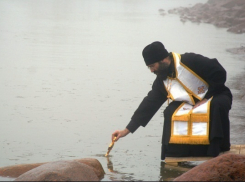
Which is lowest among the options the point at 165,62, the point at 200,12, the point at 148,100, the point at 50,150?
the point at 50,150

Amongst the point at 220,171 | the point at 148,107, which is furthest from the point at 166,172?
the point at 220,171

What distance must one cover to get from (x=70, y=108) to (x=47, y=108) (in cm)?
36

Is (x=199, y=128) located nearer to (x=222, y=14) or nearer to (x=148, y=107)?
(x=148, y=107)

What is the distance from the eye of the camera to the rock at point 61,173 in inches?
187

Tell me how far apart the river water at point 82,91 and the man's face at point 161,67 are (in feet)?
3.21

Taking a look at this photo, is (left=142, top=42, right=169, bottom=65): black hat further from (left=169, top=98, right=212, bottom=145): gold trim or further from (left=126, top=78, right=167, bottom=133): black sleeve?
(left=169, top=98, right=212, bottom=145): gold trim

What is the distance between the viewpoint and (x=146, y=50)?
226 inches

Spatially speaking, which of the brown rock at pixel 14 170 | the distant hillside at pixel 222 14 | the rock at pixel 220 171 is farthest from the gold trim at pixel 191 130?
the distant hillside at pixel 222 14

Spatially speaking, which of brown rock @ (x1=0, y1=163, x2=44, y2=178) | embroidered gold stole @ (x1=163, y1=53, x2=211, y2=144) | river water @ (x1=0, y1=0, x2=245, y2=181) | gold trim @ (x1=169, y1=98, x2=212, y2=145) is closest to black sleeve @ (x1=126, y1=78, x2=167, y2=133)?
embroidered gold stole @ (x1=163, y1=53, x2=211, y2=144)

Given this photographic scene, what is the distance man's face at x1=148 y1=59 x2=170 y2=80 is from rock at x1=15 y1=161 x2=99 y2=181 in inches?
50.5

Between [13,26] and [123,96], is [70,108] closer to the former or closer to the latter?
[123,96]

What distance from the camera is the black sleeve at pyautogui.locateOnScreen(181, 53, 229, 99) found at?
570 centimetres

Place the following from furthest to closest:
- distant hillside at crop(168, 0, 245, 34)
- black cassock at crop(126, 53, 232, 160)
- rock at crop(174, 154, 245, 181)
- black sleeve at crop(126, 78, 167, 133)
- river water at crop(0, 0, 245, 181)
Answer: distant hillside at crop(168, 0, 245, 34) → river water at crop(0, 0, 245, 181) → black sleeve at crop(126, 78, 167, 133) → black cassock at crop(126, 53, 232, 160) → rock at crop(174, 154, 245, 181)

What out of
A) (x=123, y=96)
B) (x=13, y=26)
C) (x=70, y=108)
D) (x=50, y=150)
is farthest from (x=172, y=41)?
(x=50, y=150)
